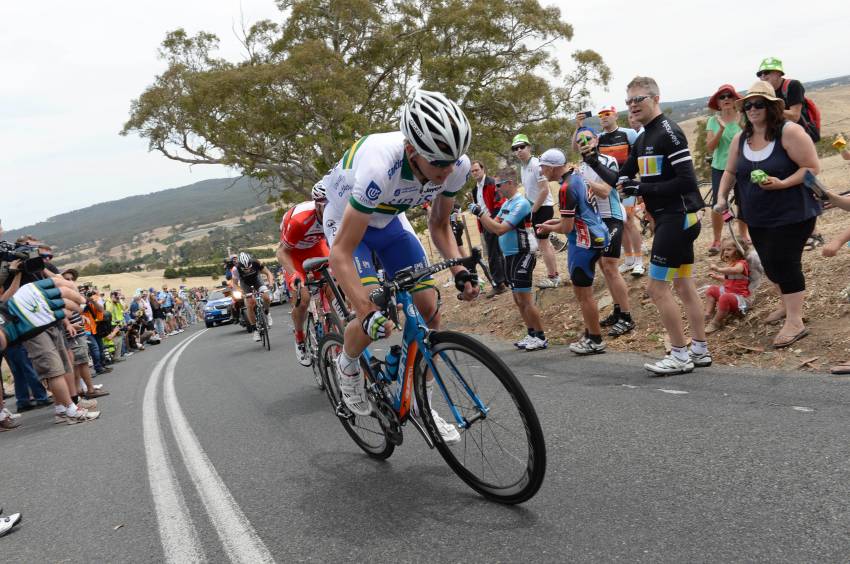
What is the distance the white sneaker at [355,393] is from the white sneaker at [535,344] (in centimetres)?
354

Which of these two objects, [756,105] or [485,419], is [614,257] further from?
Answer: [485,419]

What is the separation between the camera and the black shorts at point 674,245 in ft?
15.9

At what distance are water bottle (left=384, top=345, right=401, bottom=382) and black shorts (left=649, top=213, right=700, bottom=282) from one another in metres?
2.57

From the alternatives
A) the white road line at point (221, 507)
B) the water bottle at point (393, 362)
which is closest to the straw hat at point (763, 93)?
the water bottle at point (393, 362)

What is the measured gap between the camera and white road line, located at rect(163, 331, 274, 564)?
2.96 metres

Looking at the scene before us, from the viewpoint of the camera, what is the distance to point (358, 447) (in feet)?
14.5

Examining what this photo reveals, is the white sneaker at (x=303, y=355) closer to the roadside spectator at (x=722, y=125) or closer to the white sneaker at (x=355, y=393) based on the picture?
the white sneaker at (x=355, y=393)

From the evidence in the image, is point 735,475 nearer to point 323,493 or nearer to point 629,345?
point 323,493

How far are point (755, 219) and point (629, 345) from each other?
1.97m

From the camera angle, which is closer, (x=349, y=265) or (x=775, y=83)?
(x=349, y=265)

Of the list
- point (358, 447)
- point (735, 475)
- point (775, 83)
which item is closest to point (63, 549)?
point (358, 447)

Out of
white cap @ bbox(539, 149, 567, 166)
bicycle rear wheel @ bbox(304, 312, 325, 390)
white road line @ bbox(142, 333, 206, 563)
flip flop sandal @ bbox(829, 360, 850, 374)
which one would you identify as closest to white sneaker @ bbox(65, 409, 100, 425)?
white road line @ bbox(142, 333, 206, 563)

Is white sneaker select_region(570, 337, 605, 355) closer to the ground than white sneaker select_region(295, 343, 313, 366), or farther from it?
closer to the ground

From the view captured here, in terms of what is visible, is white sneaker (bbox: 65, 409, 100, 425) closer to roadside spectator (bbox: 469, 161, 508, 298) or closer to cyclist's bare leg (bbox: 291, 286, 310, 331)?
cyclist's bare leg (bbox: 291, 286, 310, 331)
